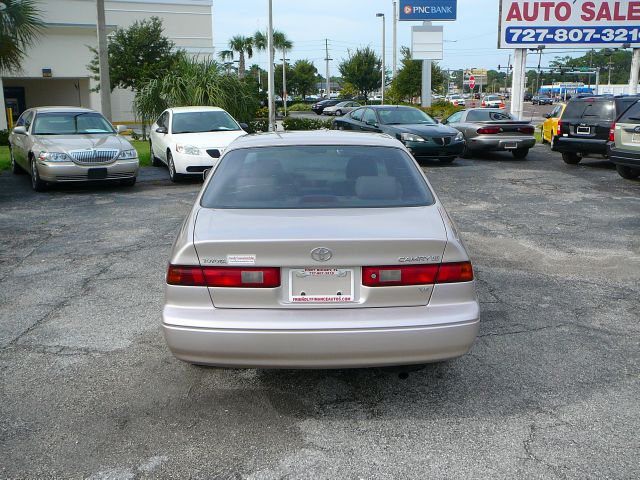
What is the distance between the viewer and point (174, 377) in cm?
430

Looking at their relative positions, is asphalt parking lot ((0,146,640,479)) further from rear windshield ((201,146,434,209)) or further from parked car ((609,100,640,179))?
parked car ((609,100,640,179))

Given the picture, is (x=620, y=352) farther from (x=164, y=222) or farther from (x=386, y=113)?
(x=386, y=113)

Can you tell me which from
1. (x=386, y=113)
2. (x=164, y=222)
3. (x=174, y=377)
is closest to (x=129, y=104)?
(x=386, y=113)

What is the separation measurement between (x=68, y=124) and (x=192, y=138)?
2.36 metres

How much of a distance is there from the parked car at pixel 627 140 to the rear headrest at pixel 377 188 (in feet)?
30.4

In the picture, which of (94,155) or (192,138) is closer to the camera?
(94,155)

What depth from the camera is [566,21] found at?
79.2 feet

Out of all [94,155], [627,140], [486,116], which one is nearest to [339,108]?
[486,116]

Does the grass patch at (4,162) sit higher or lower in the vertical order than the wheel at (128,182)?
higher

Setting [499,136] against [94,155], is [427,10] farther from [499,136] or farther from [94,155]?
[94,155]

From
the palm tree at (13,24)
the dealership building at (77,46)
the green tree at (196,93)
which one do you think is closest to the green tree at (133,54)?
the dealership building at (77,46)

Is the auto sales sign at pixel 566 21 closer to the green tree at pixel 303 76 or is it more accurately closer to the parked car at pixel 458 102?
the parked car at pixel 458 102

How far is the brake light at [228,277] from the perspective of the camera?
3.51 meters

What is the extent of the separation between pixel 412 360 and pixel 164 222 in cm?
658
